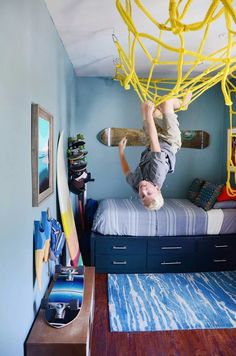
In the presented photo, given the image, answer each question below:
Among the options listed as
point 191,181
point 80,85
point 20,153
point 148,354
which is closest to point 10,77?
point 20,153

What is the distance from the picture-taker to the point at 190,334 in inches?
87.9

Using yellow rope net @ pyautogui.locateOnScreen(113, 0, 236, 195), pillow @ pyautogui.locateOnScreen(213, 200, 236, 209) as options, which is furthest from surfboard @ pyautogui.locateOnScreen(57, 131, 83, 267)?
pillow @ pyautogui.locateOnScreen(213, 200, 236, 209)

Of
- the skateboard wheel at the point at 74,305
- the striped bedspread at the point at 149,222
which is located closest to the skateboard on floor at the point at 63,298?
the skateboard wheel at the point at 74,305

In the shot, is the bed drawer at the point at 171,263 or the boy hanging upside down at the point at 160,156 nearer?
the boy hanging upside down at the point at 160,156

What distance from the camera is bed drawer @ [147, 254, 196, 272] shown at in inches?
127

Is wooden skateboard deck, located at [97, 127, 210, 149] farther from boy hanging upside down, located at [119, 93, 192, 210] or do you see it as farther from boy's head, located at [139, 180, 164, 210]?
boy's head, located at [139, 180, 164, 210]

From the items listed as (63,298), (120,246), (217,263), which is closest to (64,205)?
(63,298)

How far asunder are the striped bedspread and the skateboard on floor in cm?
103

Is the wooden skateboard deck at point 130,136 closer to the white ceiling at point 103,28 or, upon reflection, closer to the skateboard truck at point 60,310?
the white ceiling at point 103,28

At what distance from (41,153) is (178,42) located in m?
1.73

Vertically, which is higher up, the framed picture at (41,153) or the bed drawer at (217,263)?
the framed picture at (41,153)

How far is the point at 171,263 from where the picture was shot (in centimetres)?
324

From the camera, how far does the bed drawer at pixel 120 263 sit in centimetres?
319

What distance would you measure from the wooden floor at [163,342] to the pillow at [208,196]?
1449 millimetres
